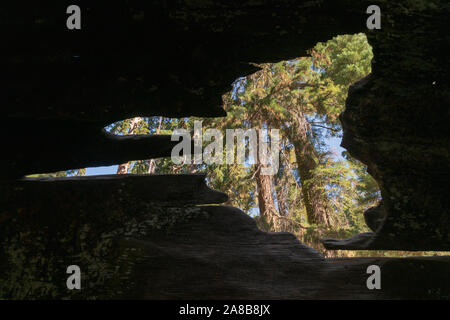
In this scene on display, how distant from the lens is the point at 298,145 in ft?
44.7

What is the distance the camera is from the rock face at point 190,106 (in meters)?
3.45

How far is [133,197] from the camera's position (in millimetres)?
4070

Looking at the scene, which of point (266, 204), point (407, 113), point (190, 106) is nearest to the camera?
point (407, 113)

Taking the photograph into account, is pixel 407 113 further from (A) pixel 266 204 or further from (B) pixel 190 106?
(A) pixel 266 204

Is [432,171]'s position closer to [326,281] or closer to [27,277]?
[326,281]

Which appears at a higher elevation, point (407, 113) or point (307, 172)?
point (407, 113)

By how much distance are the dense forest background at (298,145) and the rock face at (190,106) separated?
8.08m

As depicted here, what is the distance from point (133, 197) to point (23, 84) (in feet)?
7.09

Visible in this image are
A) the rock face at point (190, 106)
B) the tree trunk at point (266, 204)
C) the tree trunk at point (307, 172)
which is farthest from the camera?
the tree trunk at point (307, 172)

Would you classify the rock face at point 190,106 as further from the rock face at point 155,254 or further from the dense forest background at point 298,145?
the dense forest background at point 298,145

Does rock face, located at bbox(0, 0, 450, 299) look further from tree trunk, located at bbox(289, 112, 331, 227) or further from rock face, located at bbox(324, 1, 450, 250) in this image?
tree trunk, located at bbox(289, 112, 331, 227)

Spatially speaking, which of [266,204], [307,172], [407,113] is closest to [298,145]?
[307,172]

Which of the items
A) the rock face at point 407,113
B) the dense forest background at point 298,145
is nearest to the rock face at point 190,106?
the rock face at point 407,113

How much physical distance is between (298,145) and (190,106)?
1031 cm
